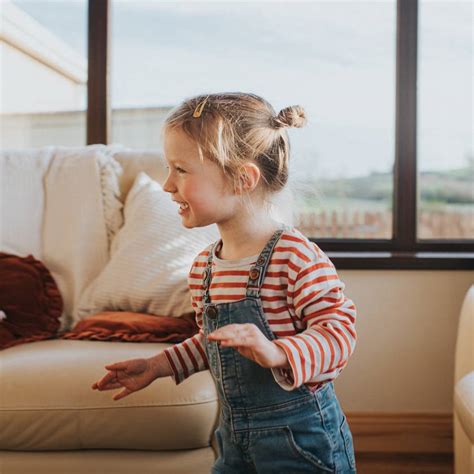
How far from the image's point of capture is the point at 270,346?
3.17ft

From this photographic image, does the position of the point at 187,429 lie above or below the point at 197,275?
below

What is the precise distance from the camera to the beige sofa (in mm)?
1493

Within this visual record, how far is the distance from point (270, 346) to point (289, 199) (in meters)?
0.39

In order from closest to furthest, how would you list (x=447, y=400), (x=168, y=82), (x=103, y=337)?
(x=103, y=337) → (x=447, y=400) → (x=168, y=82)

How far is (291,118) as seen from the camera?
120 cm

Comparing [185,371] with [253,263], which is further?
[185,371]

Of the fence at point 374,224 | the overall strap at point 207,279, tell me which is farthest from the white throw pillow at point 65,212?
the overall strap at point 207,279

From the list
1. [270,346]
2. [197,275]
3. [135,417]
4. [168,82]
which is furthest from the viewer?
[168,82]

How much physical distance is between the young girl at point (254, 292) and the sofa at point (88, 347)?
0.36 feet

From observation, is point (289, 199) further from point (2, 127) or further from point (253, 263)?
point (2, 127)

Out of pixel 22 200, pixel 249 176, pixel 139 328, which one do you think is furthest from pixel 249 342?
pixel 22 200

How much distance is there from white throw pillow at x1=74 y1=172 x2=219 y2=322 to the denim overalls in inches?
26.4

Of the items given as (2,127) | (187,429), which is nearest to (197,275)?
(187,429)

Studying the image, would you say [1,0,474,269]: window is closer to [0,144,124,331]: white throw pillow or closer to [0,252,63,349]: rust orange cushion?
[0,144,124,331]: white throw pillow
